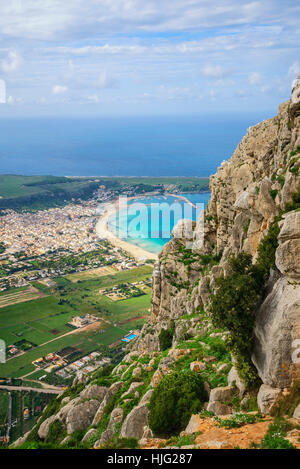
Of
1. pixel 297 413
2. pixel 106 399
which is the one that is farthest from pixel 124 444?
pixel 106 399

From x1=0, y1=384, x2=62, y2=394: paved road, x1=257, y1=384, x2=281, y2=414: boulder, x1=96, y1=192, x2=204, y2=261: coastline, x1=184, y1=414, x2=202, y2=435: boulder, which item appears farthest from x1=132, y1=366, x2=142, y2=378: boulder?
x1=96, y1=192, x2=204, y2=261: coastline

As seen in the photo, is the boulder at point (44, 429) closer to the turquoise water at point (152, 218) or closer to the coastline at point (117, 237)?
the coastline at point (117, 237)

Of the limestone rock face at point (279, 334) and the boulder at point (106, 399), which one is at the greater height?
the limestone rock face at point (279, 334)

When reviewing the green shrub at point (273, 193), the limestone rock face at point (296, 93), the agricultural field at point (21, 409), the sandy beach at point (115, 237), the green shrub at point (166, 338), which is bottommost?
the agricultural field at point (21, 409)

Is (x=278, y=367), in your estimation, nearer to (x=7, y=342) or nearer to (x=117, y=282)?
(x=7, y=342)

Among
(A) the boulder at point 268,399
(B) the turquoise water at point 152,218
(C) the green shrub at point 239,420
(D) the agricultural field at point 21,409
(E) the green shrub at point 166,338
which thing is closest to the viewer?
(C) the green shrub at point 239,420

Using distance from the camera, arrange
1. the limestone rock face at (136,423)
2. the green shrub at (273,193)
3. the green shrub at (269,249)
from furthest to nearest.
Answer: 1. the green shrub at (273,193)
2. the limestone rock face at (136,423)
3. the green shrub at (269,249)

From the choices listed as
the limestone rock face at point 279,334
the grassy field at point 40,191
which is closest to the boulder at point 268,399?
the limestone rock face at point 279,334
